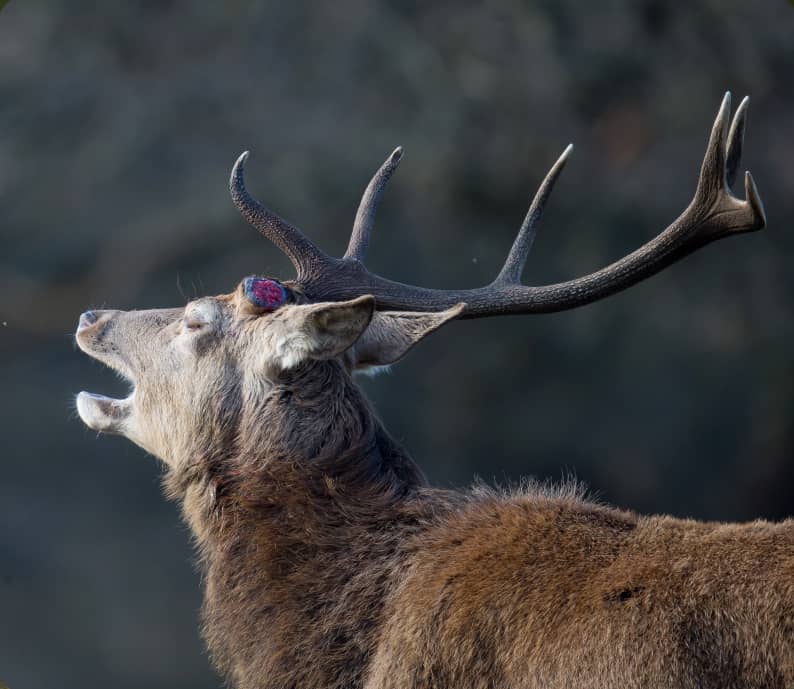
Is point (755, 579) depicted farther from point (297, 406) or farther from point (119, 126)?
point (119, 126)

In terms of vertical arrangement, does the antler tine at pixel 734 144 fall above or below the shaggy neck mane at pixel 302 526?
above

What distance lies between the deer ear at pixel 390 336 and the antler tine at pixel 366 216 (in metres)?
0.63

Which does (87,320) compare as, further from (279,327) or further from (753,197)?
(753,197)

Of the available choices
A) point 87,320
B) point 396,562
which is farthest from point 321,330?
point 87,320

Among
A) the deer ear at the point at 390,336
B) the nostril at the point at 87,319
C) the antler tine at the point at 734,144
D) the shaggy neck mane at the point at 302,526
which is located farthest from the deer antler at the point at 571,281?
the nostril at the point at 87,319

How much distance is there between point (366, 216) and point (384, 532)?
1.58m

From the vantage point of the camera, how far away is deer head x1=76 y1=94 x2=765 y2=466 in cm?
355

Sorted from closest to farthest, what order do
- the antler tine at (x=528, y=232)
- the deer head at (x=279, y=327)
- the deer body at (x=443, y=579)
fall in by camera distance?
the deer body at (x=443, y=579) → the deer head at (x=279, y=327) → the antler tine at (x=528, y=232)

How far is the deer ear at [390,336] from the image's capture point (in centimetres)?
361

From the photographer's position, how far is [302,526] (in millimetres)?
3422

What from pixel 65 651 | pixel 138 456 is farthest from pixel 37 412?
pixel 65 651

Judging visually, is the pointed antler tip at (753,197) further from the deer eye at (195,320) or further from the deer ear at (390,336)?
the deer eye at (195,320)

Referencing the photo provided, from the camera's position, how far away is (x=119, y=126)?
29.8 feet

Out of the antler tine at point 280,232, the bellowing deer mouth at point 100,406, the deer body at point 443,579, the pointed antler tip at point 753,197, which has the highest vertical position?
the antler tine at point 280,232
